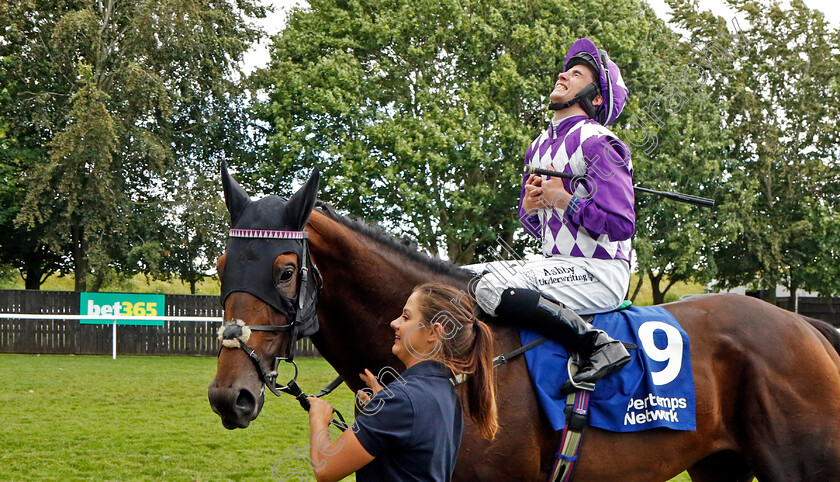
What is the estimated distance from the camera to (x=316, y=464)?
198 cm

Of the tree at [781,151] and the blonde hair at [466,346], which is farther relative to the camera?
the tree at [781,151]

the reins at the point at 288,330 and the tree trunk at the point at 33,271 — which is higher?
the tree trunk at the point at 33,271

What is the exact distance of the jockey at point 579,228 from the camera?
289 centimetres

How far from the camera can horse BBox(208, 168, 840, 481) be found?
104 inches

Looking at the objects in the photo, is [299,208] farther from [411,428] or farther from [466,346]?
[411,428]

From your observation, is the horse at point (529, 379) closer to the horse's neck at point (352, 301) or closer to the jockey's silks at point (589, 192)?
the horse's neck at point (352, 301)

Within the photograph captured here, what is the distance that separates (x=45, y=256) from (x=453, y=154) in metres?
13.8

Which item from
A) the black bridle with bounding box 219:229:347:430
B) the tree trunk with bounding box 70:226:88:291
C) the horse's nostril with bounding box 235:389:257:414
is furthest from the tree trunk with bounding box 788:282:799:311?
the horse's nostril with bounding box 235:389:257:414

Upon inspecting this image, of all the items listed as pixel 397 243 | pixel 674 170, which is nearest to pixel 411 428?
pixel 397 243

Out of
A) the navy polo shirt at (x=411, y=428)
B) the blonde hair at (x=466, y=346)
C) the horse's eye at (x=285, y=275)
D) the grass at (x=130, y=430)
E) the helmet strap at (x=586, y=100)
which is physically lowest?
the grass at (x=130, y=430)

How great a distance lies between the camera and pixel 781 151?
2230cm

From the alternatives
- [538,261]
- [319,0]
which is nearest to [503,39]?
[319,0]

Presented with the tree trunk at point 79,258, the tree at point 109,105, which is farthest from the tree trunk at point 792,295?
the tree trunk at point 79,258

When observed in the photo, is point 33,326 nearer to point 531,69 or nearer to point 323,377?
point 323,377
